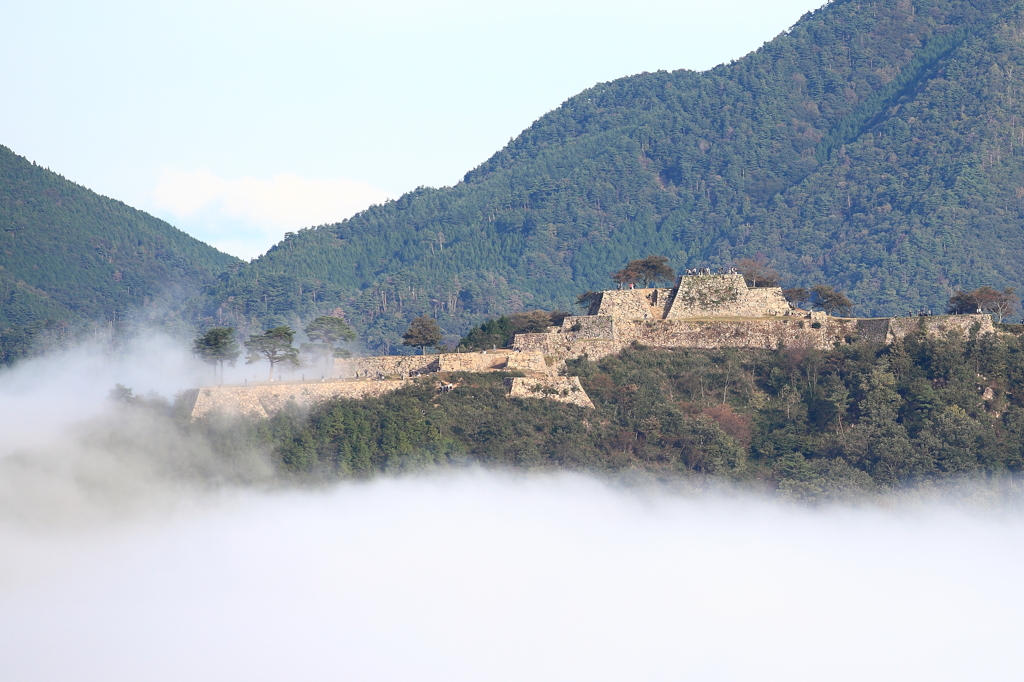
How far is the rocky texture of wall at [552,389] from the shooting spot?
279 ft

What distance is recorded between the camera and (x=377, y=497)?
81625 millimetres

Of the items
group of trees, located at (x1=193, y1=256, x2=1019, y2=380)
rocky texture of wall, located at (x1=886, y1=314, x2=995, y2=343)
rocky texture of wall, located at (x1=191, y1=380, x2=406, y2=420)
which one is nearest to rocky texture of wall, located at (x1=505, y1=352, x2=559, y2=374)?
group of trees, located at (x1=193, y1=256, x2=1019, y2=380)

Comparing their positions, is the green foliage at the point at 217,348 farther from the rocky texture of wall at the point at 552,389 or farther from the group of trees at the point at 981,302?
the group of trees at the point at 981,302

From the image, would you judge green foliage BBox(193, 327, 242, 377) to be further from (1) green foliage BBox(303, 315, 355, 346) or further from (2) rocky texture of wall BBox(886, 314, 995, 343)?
(2) rocky texture of wall BBox(886, 314, 995, 343)

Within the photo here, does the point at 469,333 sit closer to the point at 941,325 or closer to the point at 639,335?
the point at 639,335

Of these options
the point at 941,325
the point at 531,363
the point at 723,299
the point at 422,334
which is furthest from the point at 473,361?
the point at 941,325

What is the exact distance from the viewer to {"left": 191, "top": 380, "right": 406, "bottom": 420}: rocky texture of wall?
3071 inches

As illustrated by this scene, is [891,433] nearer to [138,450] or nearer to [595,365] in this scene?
[595,365]

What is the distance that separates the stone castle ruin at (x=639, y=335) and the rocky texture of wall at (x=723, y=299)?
2.3 inches

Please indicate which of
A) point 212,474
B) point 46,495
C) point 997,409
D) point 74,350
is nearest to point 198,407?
point 212,474

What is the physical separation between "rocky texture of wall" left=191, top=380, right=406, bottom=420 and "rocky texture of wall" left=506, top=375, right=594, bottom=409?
6009mm

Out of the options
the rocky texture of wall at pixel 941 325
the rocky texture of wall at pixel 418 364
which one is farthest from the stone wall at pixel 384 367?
the rocky texture of wall at pixel 941 325

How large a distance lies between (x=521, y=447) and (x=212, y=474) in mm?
15581

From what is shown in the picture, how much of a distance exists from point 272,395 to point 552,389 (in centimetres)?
1490
